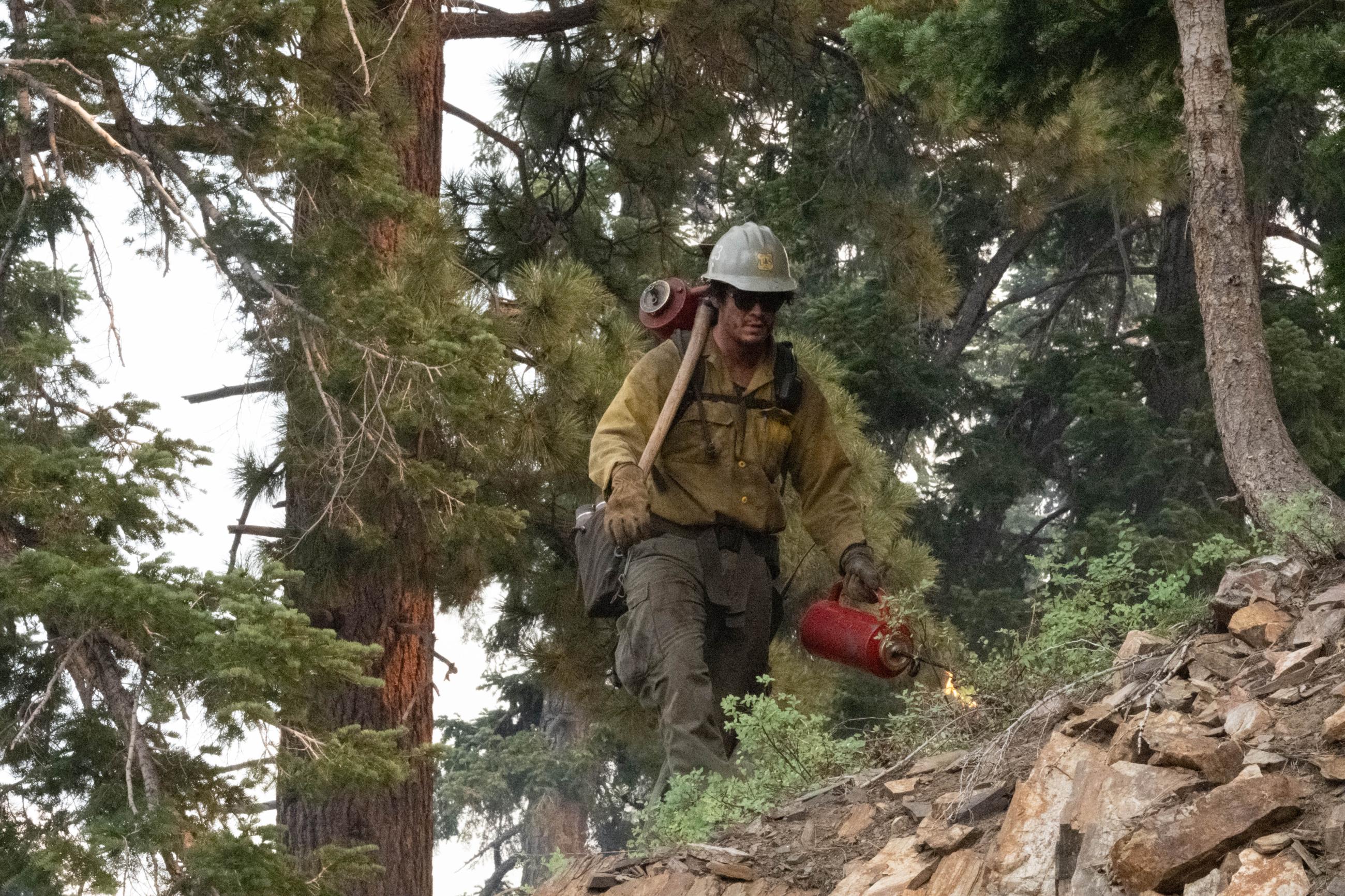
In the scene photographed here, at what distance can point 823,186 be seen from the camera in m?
12.0

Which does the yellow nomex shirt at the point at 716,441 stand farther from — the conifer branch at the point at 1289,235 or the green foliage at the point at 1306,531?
the conifer branch at the point at 1289,235

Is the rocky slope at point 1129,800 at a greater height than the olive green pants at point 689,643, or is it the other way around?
the olive green pants at point 689,643

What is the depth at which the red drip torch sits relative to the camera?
571 cm

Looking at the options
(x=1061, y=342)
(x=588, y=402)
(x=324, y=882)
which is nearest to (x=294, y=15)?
(x=588, y=402)

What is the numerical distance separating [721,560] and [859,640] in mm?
559

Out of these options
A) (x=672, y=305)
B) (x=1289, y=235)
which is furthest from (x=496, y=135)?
(x=1289, y=235)

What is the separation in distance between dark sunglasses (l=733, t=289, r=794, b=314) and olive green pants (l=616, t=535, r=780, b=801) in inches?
33.4

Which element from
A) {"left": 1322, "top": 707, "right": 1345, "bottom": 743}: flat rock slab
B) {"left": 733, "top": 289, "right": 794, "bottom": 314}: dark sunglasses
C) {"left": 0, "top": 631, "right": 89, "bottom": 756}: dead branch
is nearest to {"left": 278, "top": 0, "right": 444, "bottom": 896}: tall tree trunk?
{"left": 0, "top": 631, "right": 89, "bottom": 756}: dead branch

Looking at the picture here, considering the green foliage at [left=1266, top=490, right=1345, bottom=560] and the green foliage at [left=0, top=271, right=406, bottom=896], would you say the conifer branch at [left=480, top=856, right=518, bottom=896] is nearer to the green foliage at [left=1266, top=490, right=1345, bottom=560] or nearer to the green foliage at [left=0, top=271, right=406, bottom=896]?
the green foliage at [left=0, top=271, right=406, bottom=896]

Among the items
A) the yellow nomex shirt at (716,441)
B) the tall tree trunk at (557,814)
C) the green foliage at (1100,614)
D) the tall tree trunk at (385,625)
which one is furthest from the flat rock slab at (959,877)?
the tall tree trunk at (557,814)

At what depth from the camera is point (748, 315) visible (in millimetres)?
5801

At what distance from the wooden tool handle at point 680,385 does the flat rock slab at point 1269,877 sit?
273cm

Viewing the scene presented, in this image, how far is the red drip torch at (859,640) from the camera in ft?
18.7

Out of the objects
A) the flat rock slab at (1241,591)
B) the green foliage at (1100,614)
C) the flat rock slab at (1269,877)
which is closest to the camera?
the flat rock slab at (1269,877)
